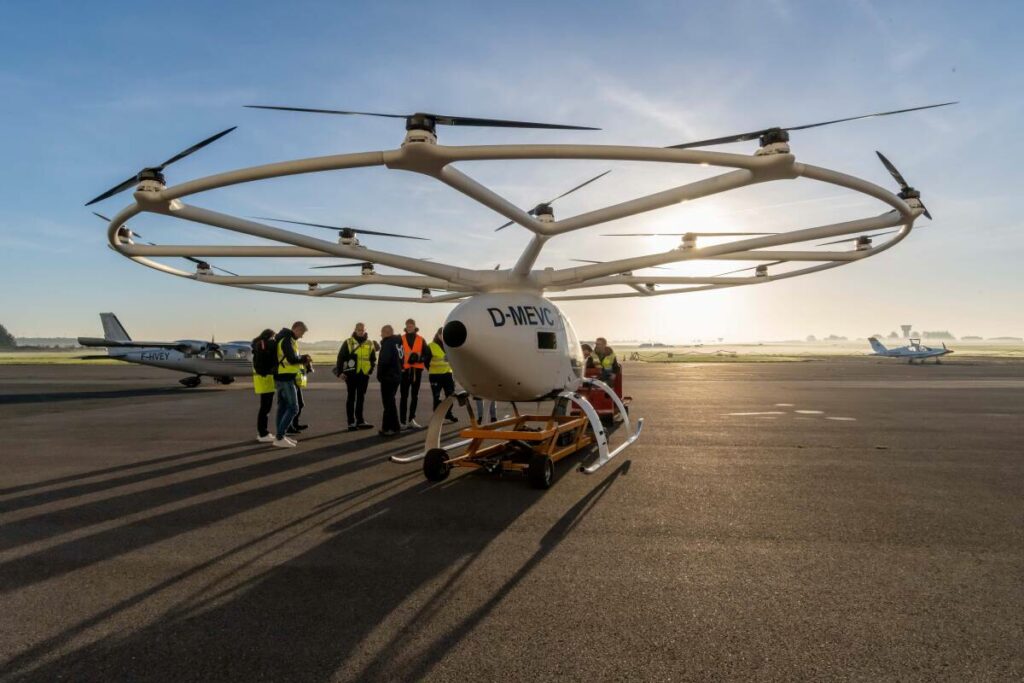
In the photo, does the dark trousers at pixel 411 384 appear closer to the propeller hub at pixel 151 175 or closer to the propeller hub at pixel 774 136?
the propeller hub at pixel 151 175

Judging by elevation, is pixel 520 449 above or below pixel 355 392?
below

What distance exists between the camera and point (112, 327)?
29.2 meters

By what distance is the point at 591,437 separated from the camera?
8.87 m

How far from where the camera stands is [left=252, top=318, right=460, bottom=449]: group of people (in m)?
9.00

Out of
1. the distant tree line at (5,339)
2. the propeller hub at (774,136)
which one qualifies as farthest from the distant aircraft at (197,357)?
the distant tree line at (5,339)

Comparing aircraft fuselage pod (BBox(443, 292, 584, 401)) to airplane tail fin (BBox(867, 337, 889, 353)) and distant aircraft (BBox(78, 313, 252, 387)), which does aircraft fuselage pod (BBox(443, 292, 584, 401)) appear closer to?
distant aircraft (BBox(78, 313, 252, 387))

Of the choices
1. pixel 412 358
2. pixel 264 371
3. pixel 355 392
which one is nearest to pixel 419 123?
pixel 264 371

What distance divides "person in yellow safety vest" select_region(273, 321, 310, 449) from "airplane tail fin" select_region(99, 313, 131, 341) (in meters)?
26.9

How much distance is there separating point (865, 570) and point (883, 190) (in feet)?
13.6

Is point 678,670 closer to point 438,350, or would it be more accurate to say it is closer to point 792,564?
point 792,564

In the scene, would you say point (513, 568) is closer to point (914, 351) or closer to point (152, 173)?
point (152, 173)

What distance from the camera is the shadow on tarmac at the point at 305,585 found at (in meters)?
2.69

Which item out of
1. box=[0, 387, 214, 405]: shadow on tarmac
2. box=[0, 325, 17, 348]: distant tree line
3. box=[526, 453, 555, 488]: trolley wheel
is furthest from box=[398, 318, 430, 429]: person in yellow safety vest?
box=[0, 325, 17, 348]: distant tree line

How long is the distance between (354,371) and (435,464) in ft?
14.9
